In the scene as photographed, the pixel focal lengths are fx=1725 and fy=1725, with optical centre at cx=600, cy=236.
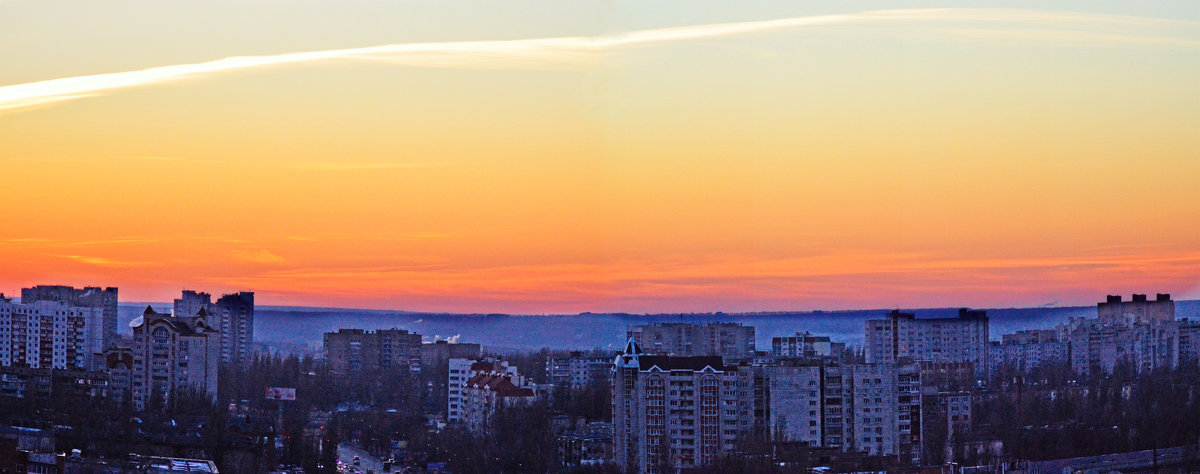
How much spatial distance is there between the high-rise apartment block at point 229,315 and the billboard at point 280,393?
1.46 ft

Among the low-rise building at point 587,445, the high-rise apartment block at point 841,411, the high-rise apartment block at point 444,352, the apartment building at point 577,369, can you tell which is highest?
the high-rise apartment block at point 444,352

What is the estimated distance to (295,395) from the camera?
589 inches

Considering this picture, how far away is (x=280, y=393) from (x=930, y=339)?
5.63 m

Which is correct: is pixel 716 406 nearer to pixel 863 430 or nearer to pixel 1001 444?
pixel 863 430

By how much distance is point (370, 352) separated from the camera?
1798 cm

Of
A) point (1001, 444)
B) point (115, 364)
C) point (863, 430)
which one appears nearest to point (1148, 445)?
point (1001, 444)

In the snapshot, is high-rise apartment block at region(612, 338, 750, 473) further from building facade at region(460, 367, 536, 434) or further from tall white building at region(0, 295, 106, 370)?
tall white building at region(0, 295, 106, 370)

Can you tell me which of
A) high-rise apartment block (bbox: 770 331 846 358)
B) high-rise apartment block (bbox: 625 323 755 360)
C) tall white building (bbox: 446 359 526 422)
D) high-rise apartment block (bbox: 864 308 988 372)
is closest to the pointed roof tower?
high-rise apartment block (bbox: 625 323 755 360)

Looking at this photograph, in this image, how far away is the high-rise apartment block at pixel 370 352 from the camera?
17.1 metres

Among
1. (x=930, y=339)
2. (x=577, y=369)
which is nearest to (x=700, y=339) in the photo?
(x=577, y=369)

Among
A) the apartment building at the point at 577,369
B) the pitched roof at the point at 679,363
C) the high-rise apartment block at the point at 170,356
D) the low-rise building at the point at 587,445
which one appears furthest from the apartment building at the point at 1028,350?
the high-rise apartment block at the point at 170,356

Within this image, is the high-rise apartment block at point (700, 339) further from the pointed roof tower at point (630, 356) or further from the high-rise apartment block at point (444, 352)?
the high-rise apartment block at point (444, 352)

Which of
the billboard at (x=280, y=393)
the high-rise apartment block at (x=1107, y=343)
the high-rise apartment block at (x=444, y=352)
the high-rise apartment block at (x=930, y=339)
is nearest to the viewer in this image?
the high-rise apartment block at (x=930, y=339)

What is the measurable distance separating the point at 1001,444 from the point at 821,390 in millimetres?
1381
